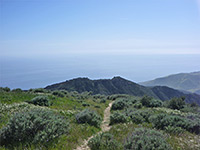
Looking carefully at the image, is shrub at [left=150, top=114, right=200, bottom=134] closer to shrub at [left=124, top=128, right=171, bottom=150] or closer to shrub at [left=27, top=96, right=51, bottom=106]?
shrub at [left=124, top=128, right=171, bottom=150]

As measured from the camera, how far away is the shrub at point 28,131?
5.29 meters

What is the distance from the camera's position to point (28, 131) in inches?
222

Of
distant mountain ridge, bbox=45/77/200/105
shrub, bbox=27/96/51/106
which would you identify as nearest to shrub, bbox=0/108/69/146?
shrub, bbox=27/96/51/106

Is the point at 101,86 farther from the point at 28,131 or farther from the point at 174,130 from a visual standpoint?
the point at 28,131

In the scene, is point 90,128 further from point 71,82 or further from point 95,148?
point 71,82

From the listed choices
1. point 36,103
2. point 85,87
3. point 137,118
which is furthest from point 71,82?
point 137,118

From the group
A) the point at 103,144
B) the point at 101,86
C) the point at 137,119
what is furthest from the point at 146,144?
the point at 101,86

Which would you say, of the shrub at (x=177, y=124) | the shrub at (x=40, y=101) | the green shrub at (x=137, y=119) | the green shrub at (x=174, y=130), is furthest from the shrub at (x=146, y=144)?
the shrub at (x=40, y=101)

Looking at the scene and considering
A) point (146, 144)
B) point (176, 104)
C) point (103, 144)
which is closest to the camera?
point (146, 144)

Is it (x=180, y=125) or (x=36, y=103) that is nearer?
(x=180, y=125)

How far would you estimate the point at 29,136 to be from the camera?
551 cm

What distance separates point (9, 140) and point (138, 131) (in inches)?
209

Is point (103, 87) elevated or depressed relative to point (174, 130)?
depressed

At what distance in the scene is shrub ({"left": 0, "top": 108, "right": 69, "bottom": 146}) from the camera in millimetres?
5286
